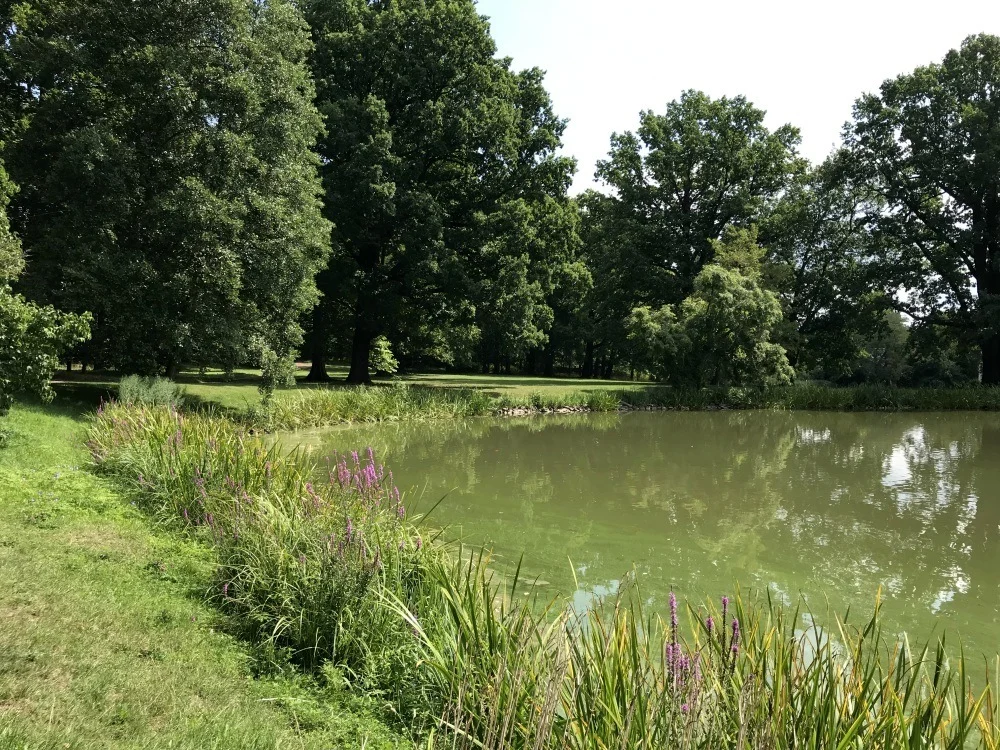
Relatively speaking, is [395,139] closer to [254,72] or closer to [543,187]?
[543,187]

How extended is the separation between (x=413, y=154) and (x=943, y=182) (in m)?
26.9

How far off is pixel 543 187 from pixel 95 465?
69.8 ft

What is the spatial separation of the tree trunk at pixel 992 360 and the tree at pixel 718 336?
43.0 ft

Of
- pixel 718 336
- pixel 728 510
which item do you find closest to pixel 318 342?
pixel 718 336

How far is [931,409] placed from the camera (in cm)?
2925

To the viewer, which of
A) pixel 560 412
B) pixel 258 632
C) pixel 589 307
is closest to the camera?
pixel 258 632

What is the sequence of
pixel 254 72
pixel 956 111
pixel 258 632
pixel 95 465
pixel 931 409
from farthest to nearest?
pixel 956 111 → pixel 931 409 → pixel 254 72 → pixel 95 465 → pixel 258 632

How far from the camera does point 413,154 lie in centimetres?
2591

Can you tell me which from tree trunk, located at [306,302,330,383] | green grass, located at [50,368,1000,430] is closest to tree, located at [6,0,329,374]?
green grass, located at [50,368,1000,430]

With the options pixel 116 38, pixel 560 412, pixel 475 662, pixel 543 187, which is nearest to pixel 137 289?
pixel 116 38

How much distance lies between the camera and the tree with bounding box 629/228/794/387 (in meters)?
26.8

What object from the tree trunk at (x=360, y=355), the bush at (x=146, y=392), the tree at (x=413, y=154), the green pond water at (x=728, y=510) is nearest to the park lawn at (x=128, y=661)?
the green pond water at (x=728, y=510)

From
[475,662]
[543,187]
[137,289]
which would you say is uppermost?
[543,187]

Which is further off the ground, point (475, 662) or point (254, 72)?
point (254, 72)
